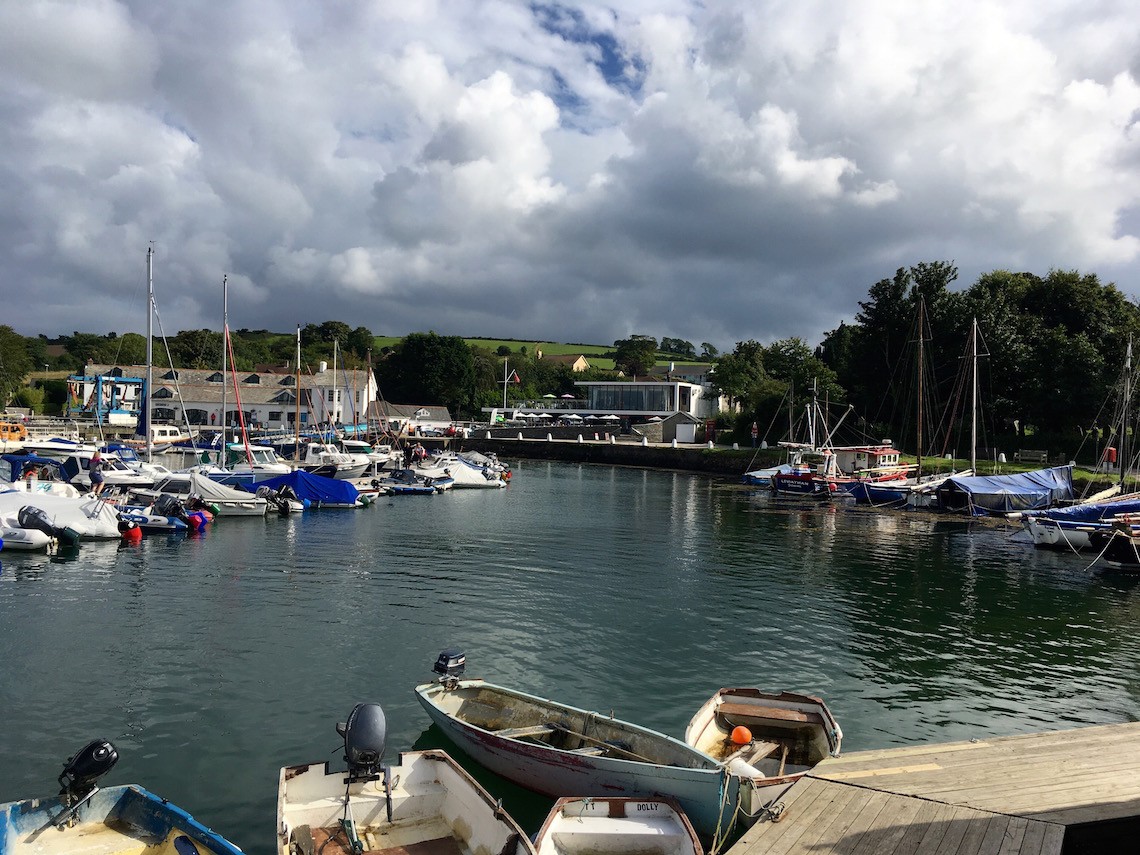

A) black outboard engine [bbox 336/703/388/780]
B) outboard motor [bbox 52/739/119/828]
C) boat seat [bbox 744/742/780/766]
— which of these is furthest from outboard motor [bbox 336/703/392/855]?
boat seat [bbox 744/742/780/766]

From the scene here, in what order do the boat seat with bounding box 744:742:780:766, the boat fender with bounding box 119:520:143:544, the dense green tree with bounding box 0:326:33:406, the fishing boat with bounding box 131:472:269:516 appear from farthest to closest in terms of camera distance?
the dense green tree with bounding box 0:326:33:406
the fishing boat with bounding box 131:472:269:516
the boat fender with bounding box 119:520:143:544
the boat seat with bounding box 744:742:780:766

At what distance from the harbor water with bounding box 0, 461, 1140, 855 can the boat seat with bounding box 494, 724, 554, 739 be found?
893mm

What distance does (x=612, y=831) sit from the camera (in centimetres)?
1071

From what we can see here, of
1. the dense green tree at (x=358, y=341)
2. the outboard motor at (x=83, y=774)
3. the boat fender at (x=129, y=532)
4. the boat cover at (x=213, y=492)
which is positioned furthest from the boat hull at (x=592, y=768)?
the dense green tree at (x=358, y=341)

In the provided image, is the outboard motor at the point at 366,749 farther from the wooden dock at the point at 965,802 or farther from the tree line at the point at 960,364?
the tree line at the point at 960,364

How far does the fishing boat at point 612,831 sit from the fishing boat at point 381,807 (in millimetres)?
847

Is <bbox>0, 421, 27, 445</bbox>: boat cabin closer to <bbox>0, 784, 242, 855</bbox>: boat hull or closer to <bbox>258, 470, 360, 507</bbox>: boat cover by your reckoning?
<bbox>258, 470, 360, 507</bbox>: boat cover

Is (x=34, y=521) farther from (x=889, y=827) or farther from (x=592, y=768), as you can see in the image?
(x=889, y=827)

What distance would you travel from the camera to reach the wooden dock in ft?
33.2

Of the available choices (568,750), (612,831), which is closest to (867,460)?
(568,750)

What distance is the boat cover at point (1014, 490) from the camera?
54250 mm

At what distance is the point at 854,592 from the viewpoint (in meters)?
30.9

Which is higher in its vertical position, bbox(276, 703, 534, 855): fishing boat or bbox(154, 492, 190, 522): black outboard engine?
bbox(154, 492, 190, 522): black outboard engine

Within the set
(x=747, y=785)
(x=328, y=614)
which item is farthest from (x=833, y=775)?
(x=328, y=614)
